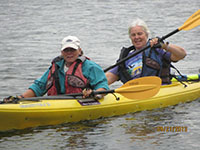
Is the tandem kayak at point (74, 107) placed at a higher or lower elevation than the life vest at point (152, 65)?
lower

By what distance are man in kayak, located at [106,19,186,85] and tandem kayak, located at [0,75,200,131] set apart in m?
0.34

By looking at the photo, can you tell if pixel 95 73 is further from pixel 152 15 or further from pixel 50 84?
pixel 152 15

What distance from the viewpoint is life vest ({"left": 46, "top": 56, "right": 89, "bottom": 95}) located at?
5.95 metres

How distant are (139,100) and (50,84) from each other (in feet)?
4.55

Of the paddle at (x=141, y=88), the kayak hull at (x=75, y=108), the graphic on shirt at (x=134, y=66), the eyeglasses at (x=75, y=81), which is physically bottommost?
the kayak hull at (x=75, y=108)

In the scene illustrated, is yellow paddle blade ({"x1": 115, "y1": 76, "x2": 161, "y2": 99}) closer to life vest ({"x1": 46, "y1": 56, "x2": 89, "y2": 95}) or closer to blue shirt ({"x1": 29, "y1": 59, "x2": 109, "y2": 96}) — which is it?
blue shirt ({"x1": 29, "y1": 59, "x2": 109, "y2": 96})

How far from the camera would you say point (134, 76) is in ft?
22.6

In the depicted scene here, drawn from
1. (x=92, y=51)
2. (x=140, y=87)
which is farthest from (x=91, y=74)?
(x=92, y=51)

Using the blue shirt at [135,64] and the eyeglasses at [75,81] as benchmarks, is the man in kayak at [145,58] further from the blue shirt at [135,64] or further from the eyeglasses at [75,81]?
the eyeglasses at [75,81]

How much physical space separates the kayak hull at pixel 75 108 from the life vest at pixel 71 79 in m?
0.18

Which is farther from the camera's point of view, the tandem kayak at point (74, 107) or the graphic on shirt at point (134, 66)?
the graphic on shirt at point (134, 66)

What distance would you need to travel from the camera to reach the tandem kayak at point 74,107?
556 centimetres

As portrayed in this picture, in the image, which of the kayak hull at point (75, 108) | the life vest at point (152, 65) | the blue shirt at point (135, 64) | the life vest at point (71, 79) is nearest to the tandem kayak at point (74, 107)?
the kayak hull at point (75, 108)

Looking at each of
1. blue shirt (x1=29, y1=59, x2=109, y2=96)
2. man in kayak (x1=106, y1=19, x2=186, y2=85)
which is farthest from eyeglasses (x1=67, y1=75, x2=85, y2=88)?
man in kayak (x1=106, y1=19, x2=186, y2=85)
